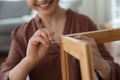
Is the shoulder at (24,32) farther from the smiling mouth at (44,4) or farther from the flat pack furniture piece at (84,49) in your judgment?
the flat pack furniture piece at (84,49)

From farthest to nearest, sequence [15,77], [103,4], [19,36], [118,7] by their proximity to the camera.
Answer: [103,4] < [118,7] < [19,36] < [15,77]

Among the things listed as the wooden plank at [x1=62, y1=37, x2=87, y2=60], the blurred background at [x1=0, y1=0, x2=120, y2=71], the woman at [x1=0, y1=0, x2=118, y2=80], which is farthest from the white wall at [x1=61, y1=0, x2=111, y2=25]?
the wooden plank at [x1=62, y1=37, x2=87, y2=60]

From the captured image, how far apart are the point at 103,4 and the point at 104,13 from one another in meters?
0.14

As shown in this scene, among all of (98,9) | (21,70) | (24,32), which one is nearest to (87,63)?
(21,70)

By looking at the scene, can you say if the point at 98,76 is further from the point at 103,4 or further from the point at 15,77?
the point at 103,4

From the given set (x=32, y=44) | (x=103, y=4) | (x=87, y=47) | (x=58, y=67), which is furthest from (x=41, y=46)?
(x=103, y=4)

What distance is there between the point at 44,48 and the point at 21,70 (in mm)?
A: 104

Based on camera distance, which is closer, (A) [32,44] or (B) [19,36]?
(A) [32,44]

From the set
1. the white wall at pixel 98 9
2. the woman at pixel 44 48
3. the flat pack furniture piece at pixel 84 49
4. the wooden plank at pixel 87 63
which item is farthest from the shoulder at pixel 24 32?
the white wall at pixel 98 9

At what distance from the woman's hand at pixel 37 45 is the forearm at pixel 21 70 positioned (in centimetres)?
2

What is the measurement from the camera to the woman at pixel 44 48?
2.46 feet

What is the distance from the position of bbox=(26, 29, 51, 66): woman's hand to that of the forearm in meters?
0.02

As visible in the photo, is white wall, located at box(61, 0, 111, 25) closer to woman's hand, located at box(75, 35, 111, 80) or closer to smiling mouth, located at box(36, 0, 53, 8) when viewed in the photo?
smiling mouth, located at box(36, 0, 53, 8)

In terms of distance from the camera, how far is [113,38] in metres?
0.69
